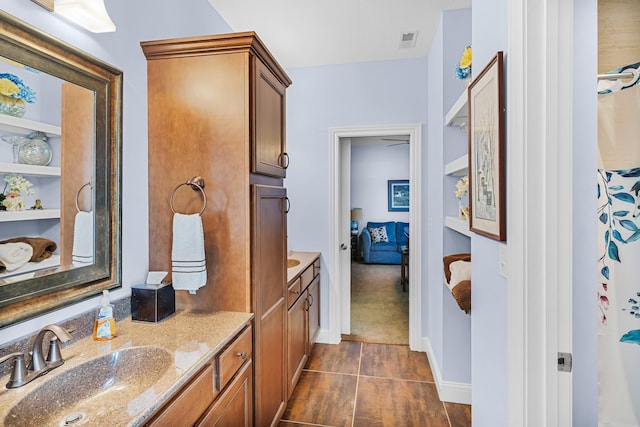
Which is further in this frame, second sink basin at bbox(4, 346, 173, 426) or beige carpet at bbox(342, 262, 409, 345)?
beige carpet at bbox(342, 262, 409, 345)

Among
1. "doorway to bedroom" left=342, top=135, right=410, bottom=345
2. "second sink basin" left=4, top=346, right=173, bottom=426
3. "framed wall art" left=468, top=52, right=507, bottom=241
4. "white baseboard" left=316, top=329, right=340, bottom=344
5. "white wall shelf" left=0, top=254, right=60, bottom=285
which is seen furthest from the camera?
"doorway to bedroom" left=342, top=135, right=410, bottom=345

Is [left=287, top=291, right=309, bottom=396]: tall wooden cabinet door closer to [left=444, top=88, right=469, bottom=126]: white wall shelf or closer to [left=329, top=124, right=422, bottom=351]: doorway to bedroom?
[left=329, top=124, right=422, bottom=351]: doorway to bedroom

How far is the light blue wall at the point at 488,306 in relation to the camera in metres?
1.21

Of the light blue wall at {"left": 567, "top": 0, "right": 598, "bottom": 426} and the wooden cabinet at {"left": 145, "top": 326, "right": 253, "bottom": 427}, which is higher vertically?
the light blue wall at {"left": 567, "top": 0, "right": 598, "bottom": 426}

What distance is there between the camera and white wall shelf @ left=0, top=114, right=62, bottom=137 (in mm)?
1048

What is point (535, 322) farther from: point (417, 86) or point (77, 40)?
point (417, 86)

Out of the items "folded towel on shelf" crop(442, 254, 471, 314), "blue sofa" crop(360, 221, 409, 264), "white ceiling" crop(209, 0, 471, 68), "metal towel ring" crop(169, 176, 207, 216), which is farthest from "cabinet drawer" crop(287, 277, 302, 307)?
"blue sofa" crop(360, 221, 409, 264)

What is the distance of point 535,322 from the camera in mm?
973

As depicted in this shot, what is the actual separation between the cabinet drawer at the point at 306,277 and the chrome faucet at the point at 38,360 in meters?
1.63

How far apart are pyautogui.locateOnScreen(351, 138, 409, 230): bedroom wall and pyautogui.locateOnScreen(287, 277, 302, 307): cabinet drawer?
5161 millimetres

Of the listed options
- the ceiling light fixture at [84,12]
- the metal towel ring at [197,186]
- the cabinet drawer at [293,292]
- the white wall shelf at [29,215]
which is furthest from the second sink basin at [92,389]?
the ceiling light fixture at [84,12]

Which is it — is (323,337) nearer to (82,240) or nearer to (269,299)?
(269,299)

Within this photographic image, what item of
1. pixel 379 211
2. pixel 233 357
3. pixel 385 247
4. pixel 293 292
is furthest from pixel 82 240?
pixel 379 211

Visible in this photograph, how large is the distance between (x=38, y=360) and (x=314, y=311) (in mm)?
2219
